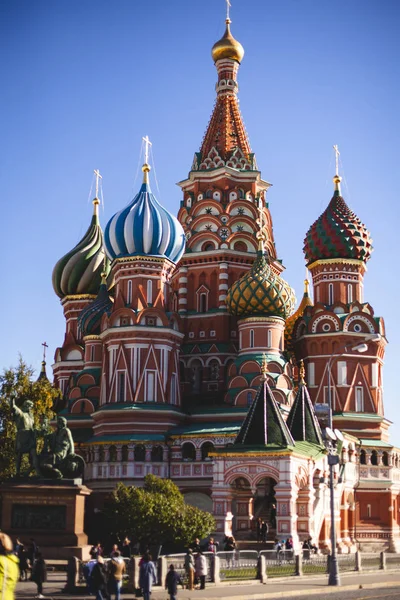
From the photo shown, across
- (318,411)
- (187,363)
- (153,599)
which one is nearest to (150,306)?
(187,363)

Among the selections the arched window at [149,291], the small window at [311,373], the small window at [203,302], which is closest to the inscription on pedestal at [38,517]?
the arched window at [149,291]

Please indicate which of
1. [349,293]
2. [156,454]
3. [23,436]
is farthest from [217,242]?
[23,436]

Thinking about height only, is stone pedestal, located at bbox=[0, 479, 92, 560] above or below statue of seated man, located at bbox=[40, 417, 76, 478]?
below

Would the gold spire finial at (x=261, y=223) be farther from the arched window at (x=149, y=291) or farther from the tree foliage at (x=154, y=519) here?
the tree foliage at (x=154, y=519)

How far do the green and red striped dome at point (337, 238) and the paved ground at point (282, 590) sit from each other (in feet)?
91.3

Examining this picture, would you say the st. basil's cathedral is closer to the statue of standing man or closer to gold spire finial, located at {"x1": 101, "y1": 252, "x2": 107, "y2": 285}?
gold spire finial, located at {"x1": 101, "y1": 252, "x2": 107, "y2": 285}

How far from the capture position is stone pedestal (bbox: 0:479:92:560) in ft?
102

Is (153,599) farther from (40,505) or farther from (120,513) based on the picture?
(120,513)

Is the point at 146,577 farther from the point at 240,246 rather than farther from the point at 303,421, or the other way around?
the point at 240,246

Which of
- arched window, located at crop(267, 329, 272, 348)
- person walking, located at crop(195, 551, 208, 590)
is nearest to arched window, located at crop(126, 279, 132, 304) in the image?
arched window, located at crop(267, 329, 272, 348)

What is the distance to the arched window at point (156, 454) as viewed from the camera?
1902 inches

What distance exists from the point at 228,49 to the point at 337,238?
14994 mm

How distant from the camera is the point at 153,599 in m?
22.8

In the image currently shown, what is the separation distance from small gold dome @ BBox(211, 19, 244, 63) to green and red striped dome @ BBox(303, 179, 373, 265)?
40.8ft
